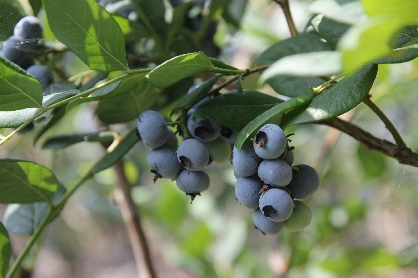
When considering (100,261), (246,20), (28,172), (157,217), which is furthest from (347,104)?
(100,261)

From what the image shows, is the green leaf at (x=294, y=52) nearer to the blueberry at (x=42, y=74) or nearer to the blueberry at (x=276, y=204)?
the blueberry at (x=276, y=204)

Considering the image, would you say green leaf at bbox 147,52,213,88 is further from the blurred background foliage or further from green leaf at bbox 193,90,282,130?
the blurred background foliage

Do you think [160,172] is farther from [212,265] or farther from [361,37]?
[212,265]

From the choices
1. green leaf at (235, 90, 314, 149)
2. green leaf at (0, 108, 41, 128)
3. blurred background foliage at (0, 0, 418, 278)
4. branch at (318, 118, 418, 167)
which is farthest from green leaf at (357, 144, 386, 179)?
green leaf at (0, 108, 41, 128)

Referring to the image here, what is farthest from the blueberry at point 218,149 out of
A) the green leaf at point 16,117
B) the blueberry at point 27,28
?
the blueberry at point 27,28


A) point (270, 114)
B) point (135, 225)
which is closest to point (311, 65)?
point (270, 114)
